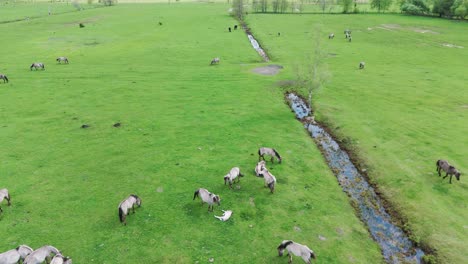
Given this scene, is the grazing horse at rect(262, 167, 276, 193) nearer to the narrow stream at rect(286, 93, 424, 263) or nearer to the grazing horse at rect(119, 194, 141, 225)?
the narrow stream at rect(286, 93, 424, 263)

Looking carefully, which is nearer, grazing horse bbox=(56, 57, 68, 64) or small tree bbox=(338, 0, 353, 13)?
grazing horse bbox=(56, 57, 68, 64)

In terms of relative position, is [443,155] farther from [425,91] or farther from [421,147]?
[425,91]

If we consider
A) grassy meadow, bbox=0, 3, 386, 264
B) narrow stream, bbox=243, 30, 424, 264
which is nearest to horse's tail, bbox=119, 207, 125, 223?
grassy meadow, bbox=0, 3, 386, 264

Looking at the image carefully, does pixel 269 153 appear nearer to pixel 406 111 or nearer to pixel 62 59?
pixel 406 111

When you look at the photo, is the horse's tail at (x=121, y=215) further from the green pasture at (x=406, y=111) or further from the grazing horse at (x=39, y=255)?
the green pasture at (x=406, y=111)

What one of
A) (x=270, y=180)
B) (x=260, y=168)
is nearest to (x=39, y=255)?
(x=270, y=180)

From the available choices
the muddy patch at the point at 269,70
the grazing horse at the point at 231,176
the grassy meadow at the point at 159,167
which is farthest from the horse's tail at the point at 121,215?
the muddy patch at the point at 269,70
